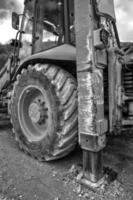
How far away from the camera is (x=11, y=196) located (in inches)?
58.6

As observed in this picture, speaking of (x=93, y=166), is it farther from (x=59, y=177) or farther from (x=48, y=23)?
(x=48, y=23)

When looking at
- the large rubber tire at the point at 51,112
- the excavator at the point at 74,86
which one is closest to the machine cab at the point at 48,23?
the excavator at the point at 74,86

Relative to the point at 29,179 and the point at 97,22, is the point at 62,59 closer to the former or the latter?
the point at 97,22

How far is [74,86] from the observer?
1.85 meters

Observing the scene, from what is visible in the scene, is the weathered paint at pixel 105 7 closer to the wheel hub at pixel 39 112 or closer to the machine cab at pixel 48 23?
the machine cab at pixel 48 23

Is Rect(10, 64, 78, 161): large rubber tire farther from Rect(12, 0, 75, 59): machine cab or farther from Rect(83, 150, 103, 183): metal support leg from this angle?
Rect(12, 0, 75, 59): machine cab

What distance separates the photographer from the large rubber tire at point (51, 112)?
181 cm

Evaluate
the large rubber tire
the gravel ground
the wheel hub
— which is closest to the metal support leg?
the gravel ground

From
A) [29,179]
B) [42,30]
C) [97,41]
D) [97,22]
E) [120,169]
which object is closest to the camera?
[97,41]

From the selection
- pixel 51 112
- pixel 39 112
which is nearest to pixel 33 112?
pixel 39 112

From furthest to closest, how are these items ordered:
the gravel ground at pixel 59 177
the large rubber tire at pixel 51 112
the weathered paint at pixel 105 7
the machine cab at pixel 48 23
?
the machine cab at pixel 48 23, the large rubber tire at pixel 51 112, the weathered paint at pixel 105 7, the gravel ground at pixel 59 177

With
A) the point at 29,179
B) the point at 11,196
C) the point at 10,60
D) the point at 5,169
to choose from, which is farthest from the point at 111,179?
the point at 10,60

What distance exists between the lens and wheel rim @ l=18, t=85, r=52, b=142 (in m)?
2.12

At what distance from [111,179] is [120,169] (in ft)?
0.90
